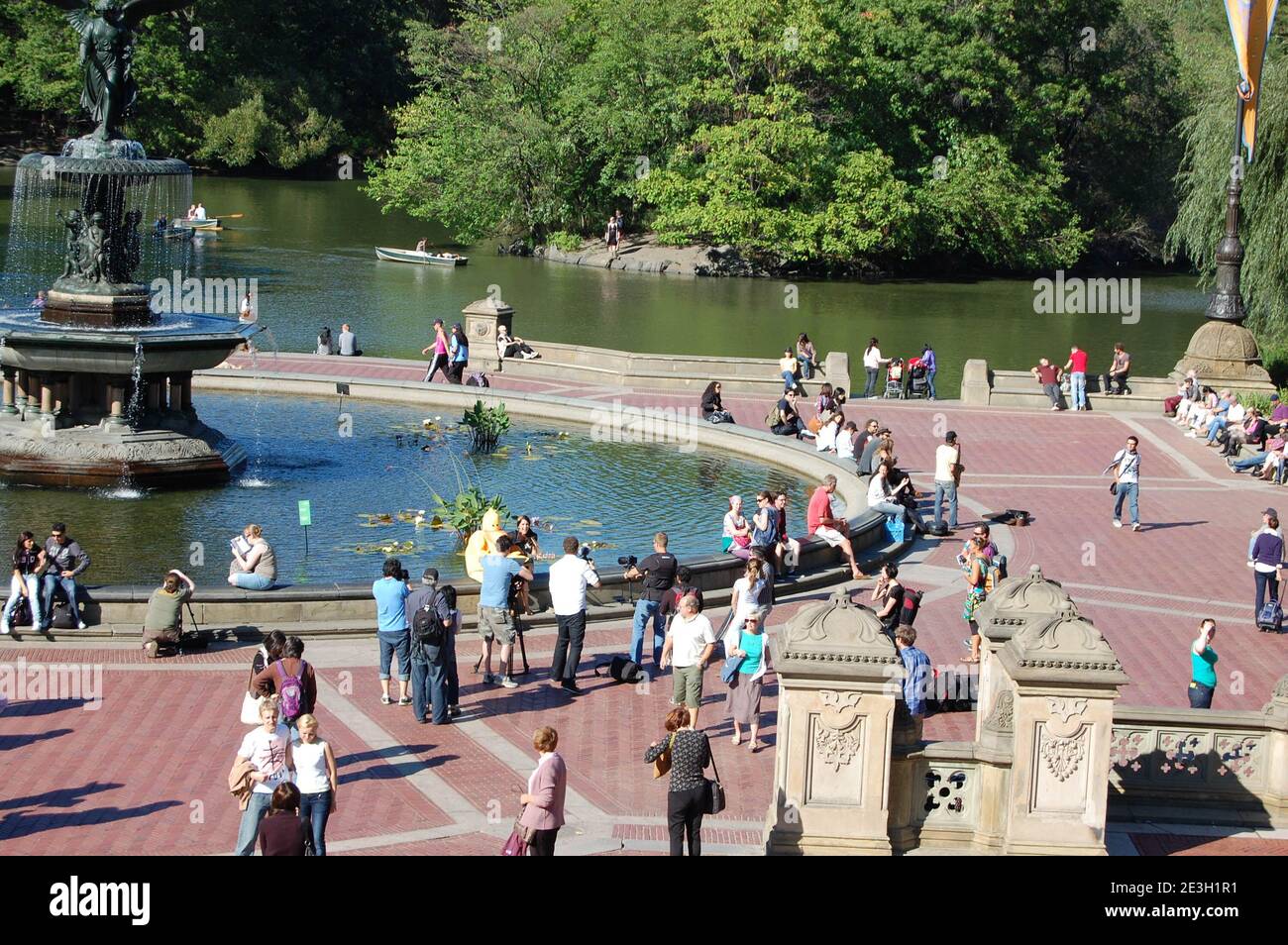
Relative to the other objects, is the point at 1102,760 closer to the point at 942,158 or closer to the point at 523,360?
the point at 523,360

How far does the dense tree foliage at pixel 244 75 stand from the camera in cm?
8212

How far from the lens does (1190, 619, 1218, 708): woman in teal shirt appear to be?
1673 cm

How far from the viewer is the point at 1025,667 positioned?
12141mm

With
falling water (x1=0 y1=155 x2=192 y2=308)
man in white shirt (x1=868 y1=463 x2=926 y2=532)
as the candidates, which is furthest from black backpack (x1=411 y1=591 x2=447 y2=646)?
falling water (x1=0 y1=155 x2=192 y2=308)

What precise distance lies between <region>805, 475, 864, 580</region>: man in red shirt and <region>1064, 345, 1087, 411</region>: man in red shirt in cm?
1592

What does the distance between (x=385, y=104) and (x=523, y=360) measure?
6061 centimetres

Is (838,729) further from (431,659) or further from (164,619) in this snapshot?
(164,619)

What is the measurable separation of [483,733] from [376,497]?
10.0 m

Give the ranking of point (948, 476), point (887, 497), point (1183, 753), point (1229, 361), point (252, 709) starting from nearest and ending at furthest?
point (252, 709) → point (1183, 753) → point (887, 497) → point (948, 476) → point (1229, 361)

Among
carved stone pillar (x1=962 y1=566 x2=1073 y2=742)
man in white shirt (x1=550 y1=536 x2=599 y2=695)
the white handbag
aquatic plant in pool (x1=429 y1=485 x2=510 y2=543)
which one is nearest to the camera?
the white handbag

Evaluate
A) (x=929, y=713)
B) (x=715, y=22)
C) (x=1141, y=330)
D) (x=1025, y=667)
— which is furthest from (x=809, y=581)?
(x=715, y=22)

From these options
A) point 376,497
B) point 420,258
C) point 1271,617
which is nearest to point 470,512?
point 376,497

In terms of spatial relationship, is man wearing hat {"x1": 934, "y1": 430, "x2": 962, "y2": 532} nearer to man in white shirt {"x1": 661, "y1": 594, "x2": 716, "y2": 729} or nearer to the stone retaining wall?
the stone retaining wall

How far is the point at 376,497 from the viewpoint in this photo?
82.8 feet
